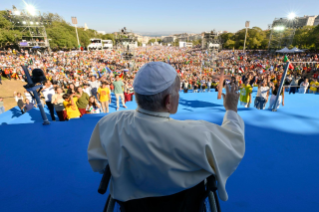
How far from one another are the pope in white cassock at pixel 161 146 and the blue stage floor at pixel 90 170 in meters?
1.04

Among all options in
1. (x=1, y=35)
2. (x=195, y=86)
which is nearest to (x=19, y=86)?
(x=1, y=35)

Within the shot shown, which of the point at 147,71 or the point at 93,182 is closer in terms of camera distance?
the point at 147,71

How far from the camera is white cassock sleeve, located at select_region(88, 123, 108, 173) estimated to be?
96 cm

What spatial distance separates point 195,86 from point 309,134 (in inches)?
333

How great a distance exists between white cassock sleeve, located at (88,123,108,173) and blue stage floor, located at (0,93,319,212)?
855mm

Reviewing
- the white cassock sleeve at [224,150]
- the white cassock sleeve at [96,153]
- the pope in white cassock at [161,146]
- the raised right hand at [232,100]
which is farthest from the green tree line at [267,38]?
the white cassock sleeve at [96,153]

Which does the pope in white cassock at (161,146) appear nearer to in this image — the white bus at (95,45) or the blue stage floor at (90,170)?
the blue stage floor at (90,170)

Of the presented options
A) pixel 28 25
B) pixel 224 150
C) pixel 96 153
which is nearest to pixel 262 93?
pixel 224 150

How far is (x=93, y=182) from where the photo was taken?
6.04ft

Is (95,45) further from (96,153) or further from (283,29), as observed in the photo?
(96,153)

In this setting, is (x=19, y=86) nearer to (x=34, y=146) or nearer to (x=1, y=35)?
(x=1, y=35)

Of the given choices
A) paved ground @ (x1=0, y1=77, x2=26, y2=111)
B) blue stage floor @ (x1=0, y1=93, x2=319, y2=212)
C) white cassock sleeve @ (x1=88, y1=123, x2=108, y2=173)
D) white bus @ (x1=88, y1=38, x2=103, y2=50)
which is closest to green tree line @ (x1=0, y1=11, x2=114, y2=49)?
white bus @ (x1=88, y1=38, x2=103, y2=50)

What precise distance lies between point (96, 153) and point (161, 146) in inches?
18.3

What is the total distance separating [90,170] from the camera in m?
2.00
